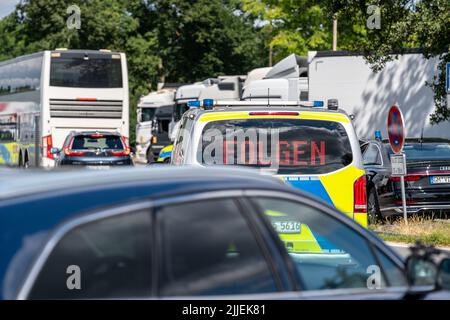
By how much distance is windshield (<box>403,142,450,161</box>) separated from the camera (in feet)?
56.6

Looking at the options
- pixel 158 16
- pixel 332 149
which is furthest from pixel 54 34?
pixel 332 149

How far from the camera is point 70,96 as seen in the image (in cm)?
3416

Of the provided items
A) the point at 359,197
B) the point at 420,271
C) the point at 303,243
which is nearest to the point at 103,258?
the point at 420,271

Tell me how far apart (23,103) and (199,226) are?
109 feet

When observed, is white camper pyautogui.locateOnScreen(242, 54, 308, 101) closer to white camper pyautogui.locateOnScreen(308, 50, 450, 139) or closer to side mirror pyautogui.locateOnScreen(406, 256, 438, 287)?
white camper pyautogui.locateOnScreen(308, 50, 450, 139)

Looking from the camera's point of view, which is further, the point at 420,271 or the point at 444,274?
the point at 444,274

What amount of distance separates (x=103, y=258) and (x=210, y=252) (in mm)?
422

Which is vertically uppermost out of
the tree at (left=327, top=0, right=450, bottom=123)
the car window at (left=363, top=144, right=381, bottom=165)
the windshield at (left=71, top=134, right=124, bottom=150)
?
the tree at (left=327, top=0, right=450, bottom=123)

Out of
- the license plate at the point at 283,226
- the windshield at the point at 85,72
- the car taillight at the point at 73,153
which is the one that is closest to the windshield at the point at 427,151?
the car taillight at the point at 73,153

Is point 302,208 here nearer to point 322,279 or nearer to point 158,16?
point 322,279

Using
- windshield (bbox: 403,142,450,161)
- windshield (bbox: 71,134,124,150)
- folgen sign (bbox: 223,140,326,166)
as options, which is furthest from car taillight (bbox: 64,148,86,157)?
folgen sign (bbox: 223,140,326,166)

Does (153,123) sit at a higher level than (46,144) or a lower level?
higher

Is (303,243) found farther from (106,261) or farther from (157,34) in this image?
(157,34)

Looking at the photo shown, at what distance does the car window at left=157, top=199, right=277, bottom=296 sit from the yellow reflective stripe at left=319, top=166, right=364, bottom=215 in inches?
218
